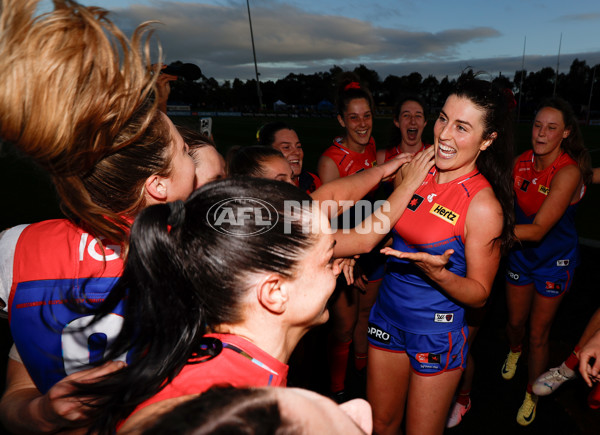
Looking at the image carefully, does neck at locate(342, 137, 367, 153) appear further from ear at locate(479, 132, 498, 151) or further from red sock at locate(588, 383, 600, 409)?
red sock at locate(588, 383, 600, 409)

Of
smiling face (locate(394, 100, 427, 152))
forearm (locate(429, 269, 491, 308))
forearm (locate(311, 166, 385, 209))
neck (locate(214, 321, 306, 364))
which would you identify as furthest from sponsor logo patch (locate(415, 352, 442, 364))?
smiling face (locate(394, 100, 427, 152))

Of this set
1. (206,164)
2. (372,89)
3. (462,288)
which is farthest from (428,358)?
(372,89)

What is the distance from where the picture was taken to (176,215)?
3.38ft

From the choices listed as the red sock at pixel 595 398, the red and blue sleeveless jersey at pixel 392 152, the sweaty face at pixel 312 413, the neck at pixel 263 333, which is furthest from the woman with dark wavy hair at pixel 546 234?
the sweaty face at pixel 312 413

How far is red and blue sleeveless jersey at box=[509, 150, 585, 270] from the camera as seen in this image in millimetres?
3324

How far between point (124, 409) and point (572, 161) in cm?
388

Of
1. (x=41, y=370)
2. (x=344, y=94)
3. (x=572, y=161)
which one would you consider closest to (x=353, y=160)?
(x=344, y=94)

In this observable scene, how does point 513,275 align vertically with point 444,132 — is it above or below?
below

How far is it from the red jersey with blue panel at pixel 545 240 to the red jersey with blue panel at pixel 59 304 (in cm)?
350

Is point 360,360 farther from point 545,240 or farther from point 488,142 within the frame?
point 488,142

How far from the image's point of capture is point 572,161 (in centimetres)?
328

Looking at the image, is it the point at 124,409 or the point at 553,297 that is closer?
the point at 124,409

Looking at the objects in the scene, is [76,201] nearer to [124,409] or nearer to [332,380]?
[124,409]

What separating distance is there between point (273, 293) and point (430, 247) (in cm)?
142
